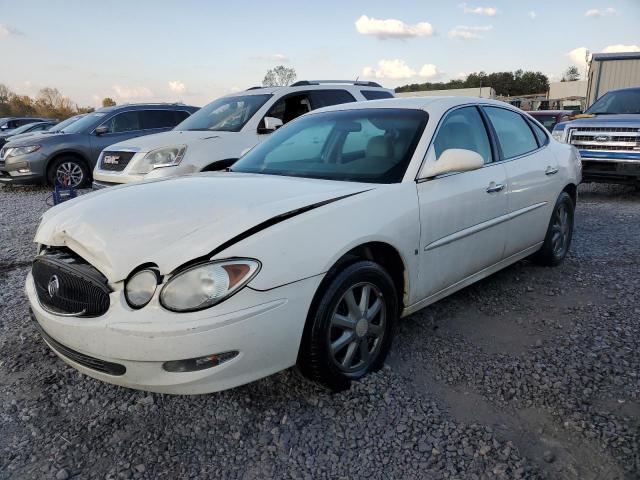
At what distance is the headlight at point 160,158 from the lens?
618 cm

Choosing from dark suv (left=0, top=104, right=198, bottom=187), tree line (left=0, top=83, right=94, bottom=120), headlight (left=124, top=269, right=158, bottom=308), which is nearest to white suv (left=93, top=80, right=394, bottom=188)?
dark suv (left=0, top=104, right=198, bottom=187)

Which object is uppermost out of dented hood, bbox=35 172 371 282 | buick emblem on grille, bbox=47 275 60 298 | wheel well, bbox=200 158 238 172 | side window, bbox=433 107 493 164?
side window, bbox=433 107 493 164

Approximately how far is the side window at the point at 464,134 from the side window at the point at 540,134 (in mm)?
980

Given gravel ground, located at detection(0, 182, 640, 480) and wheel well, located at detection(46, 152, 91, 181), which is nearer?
gravel ground, located at detection(0, 182, 640, 480)

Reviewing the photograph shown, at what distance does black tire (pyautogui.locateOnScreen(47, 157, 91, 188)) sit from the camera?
9.97m

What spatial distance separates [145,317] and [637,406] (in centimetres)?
239

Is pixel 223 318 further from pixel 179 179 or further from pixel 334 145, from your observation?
pixel 334 145

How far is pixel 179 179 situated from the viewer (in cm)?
328

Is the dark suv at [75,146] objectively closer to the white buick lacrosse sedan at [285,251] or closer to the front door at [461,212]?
the white buick lacrosse sedan at [285,251]

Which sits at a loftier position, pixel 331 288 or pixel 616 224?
pixel 331 288

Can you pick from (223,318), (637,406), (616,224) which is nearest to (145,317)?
(223,318)

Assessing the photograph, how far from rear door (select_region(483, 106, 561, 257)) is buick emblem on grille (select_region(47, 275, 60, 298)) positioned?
9.78 ft

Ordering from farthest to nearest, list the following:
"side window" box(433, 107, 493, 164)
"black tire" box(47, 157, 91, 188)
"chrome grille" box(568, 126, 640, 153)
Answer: "black tire" box(47, 157, 91, 188)
"chrome grille" box(568, 126, 640, 153)
"side window" box(433, 107, 493, 164)

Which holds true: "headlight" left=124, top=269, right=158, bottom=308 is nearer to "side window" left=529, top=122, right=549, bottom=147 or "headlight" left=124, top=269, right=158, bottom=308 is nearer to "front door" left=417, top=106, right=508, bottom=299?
"front door" left=417, top=106, right=508, bottom=299
